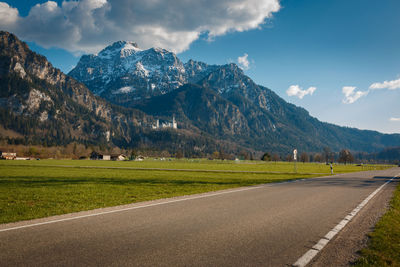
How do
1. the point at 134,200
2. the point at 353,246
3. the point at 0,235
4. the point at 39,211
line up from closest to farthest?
the point at 353,246
the point at 0,235
the point at 39,211
the point at 134,200

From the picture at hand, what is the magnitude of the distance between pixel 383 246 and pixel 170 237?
197 inches

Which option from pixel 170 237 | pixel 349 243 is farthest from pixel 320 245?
pixel 170 237

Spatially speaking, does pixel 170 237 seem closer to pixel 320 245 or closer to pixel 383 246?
pixel 320 245

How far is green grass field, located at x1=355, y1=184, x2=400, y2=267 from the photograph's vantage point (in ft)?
17.5

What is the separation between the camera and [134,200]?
13891 millimetres

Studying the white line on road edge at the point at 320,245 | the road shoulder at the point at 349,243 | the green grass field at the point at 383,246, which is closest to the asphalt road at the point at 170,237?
the white line on road edge at the point at 320,245

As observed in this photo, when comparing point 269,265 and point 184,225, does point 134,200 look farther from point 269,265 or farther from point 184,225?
point 269,265

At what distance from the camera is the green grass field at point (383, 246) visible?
534 centimetres

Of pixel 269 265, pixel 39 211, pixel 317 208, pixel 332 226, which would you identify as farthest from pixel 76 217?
pixel 317 208

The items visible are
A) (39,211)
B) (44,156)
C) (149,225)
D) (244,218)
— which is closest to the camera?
(149,225)

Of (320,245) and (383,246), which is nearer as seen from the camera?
(383,246)

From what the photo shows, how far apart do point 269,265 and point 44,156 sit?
634ft

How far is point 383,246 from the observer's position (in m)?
6.30

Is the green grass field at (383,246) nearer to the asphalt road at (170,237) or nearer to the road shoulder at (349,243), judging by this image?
the road shoulder at (349,243)
